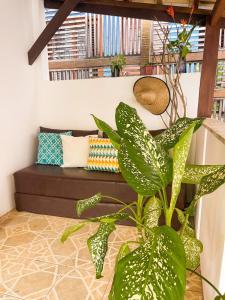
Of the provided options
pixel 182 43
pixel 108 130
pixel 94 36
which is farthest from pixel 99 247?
pixel 94 36

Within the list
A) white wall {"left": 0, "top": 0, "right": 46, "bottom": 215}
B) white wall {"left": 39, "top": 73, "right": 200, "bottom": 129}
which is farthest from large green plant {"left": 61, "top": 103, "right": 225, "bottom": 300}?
white wall {"left": 39, "top": 73, "right": 200, "bottom": 129}

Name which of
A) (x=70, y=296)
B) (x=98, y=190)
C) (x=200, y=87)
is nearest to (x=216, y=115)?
(x=200, y=87)

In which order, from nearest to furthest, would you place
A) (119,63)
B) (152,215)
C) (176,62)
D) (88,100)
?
(152,215) < (176,62) < (119,63) < (88,100)

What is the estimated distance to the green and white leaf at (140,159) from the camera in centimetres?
74

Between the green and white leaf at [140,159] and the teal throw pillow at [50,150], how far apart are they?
2.38 m

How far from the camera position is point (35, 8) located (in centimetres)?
314

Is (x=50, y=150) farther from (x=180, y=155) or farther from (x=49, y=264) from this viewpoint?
(x=180, y=155)

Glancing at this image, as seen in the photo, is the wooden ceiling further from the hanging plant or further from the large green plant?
the large green plant

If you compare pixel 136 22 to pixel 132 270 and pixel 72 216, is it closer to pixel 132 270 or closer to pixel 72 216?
pixel 72 216

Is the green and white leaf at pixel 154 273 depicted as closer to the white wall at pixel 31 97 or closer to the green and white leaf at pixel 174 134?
the green and white leaf at pixel 174 134

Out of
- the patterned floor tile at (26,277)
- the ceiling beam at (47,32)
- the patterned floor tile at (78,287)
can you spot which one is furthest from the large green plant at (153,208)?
the ceiling beam at (47,32)

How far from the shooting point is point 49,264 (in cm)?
197

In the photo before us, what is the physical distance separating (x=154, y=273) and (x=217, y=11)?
8.30 feet

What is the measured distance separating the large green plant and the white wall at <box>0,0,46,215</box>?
6.81ft
